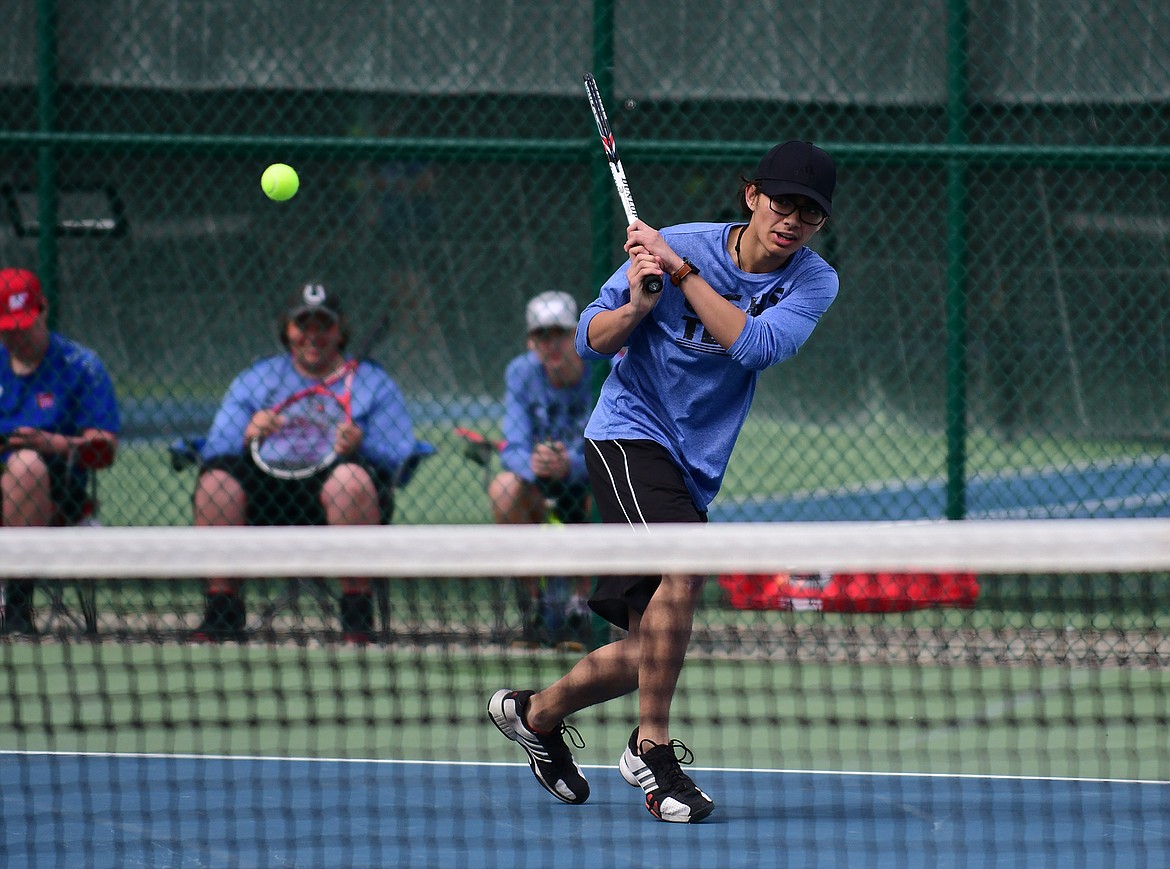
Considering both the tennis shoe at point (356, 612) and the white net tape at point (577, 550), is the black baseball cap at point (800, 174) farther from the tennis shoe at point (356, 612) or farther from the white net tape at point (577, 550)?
the tennis shoe at point (356, 612)

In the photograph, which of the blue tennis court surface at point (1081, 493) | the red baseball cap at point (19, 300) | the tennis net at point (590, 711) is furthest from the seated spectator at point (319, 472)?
the blue tennis court surface at point (1081, 493)

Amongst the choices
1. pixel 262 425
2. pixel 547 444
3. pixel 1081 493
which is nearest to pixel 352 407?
pixel 262 425

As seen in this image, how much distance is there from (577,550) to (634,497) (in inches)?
38.2

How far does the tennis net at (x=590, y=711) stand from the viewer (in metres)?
2.72

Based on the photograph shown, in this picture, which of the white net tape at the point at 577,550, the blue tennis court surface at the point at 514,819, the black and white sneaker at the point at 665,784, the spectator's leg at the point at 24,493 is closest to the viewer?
the white net tape at the point at 577,550

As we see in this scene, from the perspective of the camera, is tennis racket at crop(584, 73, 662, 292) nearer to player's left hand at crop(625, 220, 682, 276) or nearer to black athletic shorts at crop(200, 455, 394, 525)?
player's left hand at crop(625, 220, 682, 276)

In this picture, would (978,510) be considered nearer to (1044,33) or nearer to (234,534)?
(1044,33)

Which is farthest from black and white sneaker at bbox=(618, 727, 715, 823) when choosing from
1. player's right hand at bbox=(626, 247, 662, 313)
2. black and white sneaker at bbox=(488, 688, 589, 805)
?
player's right hand at bbox=(626, 247, 662, 313)

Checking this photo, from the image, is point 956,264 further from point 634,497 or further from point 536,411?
point 634,497

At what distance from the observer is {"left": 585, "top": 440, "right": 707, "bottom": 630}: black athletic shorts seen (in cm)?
365

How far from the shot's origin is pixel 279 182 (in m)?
5.61

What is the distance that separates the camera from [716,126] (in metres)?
6.00

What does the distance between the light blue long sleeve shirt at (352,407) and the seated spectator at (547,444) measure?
36cm

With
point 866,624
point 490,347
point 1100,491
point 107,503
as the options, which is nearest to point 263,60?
point 490,347
